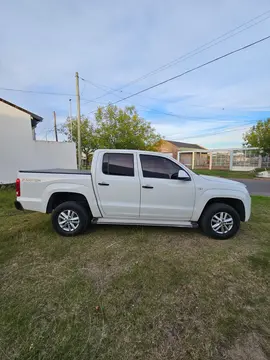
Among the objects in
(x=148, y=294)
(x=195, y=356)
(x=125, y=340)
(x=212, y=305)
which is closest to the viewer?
(x=195, y=356)

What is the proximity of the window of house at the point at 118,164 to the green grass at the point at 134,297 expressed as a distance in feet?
4.38

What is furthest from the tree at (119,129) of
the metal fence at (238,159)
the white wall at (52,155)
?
the metal fence at (238,159)

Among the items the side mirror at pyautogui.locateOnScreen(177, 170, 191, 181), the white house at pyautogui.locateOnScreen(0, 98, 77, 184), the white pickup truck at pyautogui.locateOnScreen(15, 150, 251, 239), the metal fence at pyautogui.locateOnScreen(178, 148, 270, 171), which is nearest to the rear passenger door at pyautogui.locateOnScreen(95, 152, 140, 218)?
the white pickup truck at pyautogui.locateOnScreen(15, 150, 251, 239)

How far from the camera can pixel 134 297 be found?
2395 mm

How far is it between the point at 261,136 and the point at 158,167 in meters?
20.6

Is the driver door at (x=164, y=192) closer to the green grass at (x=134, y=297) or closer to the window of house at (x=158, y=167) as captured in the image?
the window of house at (x=158, y=167)

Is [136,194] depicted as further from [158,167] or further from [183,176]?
[183,176]

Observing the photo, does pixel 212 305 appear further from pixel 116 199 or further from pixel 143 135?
pixel 143 135

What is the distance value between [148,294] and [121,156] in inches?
99.5

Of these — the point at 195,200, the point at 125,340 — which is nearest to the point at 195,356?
the point at 125,340

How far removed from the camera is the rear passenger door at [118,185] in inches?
154

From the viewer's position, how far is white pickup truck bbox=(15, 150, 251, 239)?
3.90 meters

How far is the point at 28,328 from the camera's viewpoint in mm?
1932

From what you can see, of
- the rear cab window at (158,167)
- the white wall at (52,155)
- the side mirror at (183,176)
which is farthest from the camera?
the white wall at (52,155)
